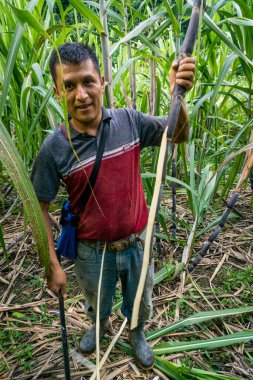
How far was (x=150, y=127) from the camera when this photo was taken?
3.10ft

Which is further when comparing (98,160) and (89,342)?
(89,342)

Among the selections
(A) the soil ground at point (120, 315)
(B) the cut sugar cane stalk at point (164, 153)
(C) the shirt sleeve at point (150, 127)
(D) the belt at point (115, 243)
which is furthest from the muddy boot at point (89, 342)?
(B) the cut sugar cane stalk at point (164, 153)

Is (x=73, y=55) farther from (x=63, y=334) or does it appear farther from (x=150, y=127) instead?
(x=63, y=334)

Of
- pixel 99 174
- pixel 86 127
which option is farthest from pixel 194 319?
pixel 86 127

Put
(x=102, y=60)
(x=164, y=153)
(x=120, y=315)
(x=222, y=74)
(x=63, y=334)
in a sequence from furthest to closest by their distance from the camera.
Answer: (x=120, y=315)
(x=102, y=60)
(x=222, y=74)
(x=63, y=334)
(x=164, y=153)

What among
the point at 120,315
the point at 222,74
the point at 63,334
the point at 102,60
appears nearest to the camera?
the point at 63,334

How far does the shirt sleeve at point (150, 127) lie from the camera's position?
0.94 meters

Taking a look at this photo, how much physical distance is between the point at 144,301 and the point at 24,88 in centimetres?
76

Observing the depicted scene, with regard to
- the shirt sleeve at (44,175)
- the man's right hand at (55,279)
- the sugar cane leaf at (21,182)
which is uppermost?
the sugar cane leaf at (21,182)

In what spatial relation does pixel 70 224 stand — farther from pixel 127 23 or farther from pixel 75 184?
pixel 127 23

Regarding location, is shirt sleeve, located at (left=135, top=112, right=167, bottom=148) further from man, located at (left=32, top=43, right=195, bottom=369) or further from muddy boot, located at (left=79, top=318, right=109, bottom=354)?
muddy boot, located at (left=79, top=318, right=109, bottom=354)

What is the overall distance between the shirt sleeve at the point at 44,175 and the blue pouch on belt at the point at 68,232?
8cm

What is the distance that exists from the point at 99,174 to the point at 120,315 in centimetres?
64

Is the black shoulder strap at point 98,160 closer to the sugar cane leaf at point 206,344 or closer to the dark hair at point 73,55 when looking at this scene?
the dark hair at point 73,55
